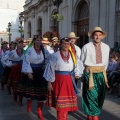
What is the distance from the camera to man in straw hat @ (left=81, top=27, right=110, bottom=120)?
5266 millimetres

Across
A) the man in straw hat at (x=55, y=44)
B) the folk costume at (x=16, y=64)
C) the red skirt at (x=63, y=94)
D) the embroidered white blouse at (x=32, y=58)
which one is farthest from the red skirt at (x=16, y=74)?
the red skirt at (x=63, y=94)

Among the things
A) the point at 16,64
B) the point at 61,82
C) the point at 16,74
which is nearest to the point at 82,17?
the point at 16,64

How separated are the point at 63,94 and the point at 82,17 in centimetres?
1470

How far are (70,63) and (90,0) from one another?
12.4 meters

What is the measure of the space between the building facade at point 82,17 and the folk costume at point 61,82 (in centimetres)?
932

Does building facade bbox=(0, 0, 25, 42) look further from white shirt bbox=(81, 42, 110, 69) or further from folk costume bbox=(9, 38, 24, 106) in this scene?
white shirt bbox=(81, 42, 110, 69)

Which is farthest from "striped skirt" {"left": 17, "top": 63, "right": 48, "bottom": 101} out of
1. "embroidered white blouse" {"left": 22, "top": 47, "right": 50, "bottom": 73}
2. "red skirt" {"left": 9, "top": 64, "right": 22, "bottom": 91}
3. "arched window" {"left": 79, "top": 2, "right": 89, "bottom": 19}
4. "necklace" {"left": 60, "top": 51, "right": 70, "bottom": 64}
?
"arched window" {"left": 79, "top": 2, "right": 89, "bottom": 19}

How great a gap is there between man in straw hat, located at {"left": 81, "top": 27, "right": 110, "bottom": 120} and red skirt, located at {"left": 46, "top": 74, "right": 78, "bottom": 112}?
300 millimetres

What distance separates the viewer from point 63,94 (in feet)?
16.9

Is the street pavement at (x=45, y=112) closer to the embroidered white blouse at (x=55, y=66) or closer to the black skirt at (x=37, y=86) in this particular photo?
the black skirt at (x=37, y=86)

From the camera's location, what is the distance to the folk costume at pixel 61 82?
16.8 feet

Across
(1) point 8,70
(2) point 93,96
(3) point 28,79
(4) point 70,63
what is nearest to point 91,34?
(4) point 70,63

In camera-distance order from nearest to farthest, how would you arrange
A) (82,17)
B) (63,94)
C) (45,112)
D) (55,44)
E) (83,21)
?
Answer: (63,94), (45,112), (55,44), (83,21), (82,17)

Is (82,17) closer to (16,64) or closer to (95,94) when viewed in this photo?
(16,64)
